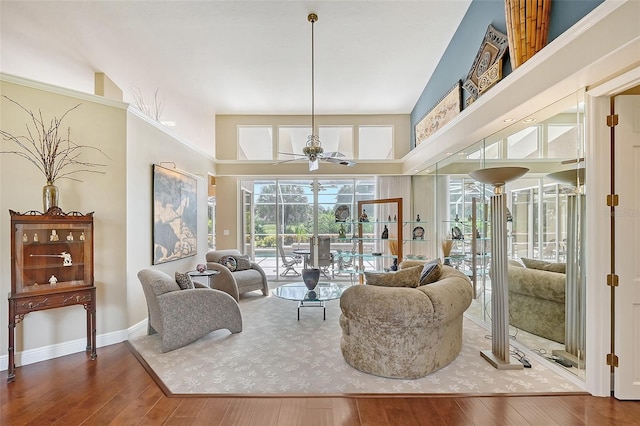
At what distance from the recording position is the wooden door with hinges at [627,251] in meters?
2.23

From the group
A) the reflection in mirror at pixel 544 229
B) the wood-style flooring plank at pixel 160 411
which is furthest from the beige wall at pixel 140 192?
the reflection in mirror at pixel 544 229

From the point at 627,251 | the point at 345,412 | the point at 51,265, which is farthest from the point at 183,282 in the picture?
the point at 627,251

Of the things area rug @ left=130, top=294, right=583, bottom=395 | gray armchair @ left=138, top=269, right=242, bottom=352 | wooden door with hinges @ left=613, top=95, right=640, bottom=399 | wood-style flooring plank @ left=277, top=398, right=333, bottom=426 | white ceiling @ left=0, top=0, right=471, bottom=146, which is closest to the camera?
wood-style flooring plank @ left=277, top=398, right=333, bottom=426

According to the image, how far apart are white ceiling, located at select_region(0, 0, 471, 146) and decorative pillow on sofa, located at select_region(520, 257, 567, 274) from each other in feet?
11.2

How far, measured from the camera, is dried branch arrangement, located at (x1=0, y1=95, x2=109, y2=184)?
114 inches

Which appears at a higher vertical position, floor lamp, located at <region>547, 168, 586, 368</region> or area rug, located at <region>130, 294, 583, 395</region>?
floor lamp, located at <region>547, 168, 586, 368</region>

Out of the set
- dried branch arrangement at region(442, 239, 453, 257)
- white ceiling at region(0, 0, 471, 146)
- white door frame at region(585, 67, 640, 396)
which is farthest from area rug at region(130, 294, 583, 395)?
white ceiling at region(0, 0, 471, 146)

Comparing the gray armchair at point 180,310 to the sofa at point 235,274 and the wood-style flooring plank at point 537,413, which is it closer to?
the sofa at point 235,274

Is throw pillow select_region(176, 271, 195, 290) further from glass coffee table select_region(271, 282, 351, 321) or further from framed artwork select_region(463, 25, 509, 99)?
framed artwork select_region(463, 25, 509, 99)

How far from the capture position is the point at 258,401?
2234mm

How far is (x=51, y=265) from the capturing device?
9.73 feet

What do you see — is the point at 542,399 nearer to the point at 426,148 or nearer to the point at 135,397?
the point at 135,397

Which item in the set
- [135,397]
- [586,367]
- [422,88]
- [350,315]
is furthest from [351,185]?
[135,397]

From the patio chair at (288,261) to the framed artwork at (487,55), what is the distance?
15.9 ft
